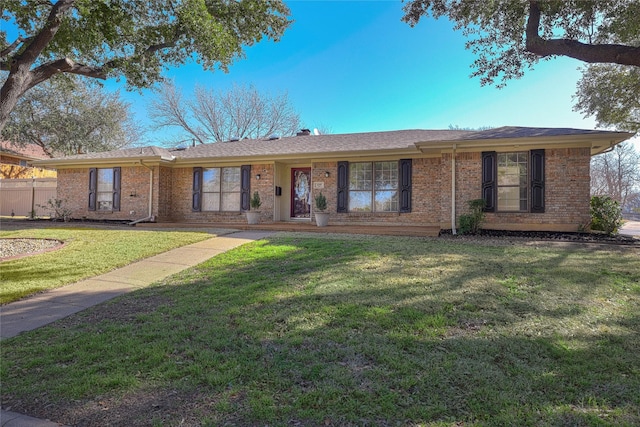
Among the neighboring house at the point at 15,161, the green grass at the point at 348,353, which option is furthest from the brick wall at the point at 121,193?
the neighboring house at the point at 15,161

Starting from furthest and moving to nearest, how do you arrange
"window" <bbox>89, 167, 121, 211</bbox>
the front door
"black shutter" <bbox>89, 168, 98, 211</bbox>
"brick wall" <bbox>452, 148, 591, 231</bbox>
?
1. "black shutter" <bbox>89, 168, 98, 211</bbox>
2. "window" <bbox>89, 167, 121, 211</bbox>
3. the front door
4. "brick wall" <bbox>452, 148, 591, 231</bbox>

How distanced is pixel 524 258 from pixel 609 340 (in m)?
3.31

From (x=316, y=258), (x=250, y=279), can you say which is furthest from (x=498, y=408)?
(x=316, y=258)

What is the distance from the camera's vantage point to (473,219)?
9570 mm

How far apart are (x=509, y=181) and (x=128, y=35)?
38.0 feet

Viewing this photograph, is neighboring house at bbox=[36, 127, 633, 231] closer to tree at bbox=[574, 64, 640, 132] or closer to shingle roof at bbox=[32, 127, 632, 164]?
shingle roof at bbox=[32, 127, 632, 164]

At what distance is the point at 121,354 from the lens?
3.01 meters

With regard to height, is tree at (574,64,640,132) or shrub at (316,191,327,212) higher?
tree at (574,64,640,132)

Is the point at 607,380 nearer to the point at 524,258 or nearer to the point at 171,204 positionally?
the point at 524,258

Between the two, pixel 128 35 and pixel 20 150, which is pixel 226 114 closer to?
pixel 20 150

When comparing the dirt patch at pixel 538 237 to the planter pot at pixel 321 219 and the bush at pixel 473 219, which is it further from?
the planter pot at pixel 321 219

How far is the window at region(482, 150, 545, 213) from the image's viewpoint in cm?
980

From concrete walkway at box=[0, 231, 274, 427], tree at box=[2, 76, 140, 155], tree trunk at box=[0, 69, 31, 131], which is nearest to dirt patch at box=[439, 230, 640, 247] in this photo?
concrete walkway at box=[0, 231, 274, 427]

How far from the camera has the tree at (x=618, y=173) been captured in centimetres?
3080
